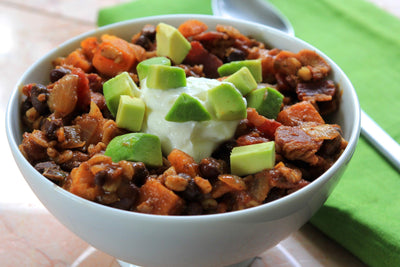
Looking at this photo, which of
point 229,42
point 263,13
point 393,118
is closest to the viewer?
point 229,42

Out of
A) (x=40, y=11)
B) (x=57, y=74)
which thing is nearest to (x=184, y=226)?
(x=57, y=74)

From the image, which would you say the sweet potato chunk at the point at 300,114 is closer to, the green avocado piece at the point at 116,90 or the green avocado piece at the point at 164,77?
the green avocado piece at the point at 164,77

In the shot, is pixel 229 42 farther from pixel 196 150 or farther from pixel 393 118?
pixel 393 118

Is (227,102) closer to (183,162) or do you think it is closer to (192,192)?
(183,162)

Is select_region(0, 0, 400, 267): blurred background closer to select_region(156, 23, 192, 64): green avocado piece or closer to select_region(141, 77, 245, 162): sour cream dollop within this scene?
select_region(141, 77, 245, 162): sour cream dollop

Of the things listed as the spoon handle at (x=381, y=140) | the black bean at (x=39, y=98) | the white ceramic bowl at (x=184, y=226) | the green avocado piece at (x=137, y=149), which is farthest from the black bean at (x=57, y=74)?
the spoon handle at (x=381, y=140)

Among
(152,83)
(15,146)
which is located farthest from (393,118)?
(15,146)
